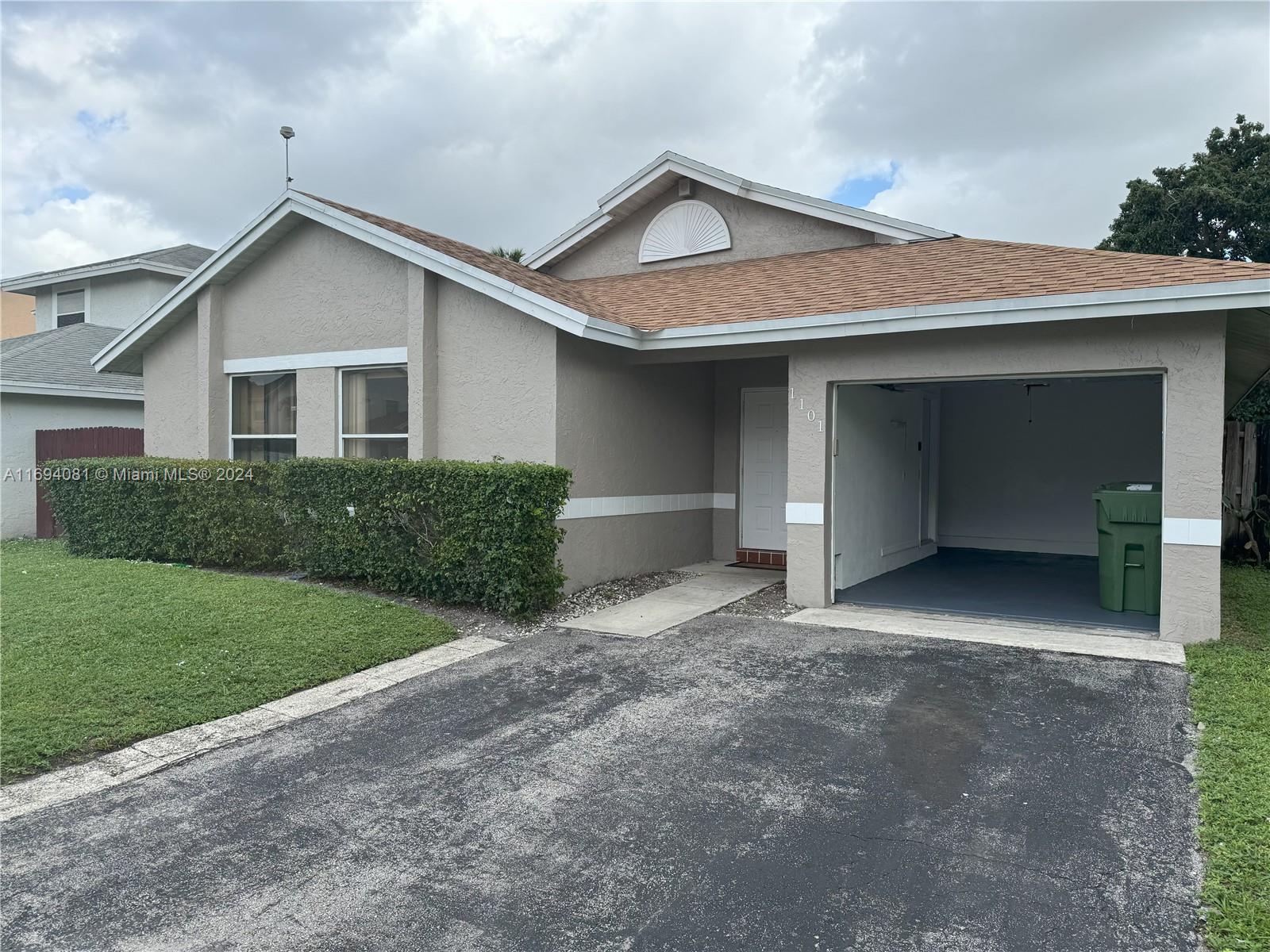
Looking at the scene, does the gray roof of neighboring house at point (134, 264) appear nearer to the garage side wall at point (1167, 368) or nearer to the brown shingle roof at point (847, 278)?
the brown shingle roof at point (847, 278)

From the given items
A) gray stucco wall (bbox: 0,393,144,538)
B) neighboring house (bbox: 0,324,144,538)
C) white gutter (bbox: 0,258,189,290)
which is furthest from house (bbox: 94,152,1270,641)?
white gutter (bbox: 0,258,189,290)

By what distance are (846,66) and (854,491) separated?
9.00 metres

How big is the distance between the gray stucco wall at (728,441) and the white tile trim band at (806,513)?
2.91m

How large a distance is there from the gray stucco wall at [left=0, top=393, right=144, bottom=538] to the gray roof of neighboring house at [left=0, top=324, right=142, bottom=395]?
35 centimetres

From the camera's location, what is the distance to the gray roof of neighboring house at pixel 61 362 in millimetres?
14578

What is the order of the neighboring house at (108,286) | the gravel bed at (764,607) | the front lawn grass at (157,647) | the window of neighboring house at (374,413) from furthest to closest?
1. the neighboring house at (108,286)
2. the window of neighboring house at (374,413)
3. the gravel bed at (764,607)
4. the front lawn grass at (157,647)

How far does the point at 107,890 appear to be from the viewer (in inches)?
138

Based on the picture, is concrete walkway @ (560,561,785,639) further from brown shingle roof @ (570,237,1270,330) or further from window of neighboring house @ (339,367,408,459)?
window of neighboring house @ (339,367,408,459)

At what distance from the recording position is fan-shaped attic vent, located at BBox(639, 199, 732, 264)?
1243 centimetres

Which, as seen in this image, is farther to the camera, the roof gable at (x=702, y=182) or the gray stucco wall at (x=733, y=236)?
the gray stucco wall at (x=733, y=236)

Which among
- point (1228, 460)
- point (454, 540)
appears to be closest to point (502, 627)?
point (454, 540)

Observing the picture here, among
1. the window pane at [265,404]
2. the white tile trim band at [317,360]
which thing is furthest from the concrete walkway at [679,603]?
the window pane at [265,404]

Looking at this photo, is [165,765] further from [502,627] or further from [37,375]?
[37,375]

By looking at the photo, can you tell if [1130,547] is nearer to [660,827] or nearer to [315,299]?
[660,827]
